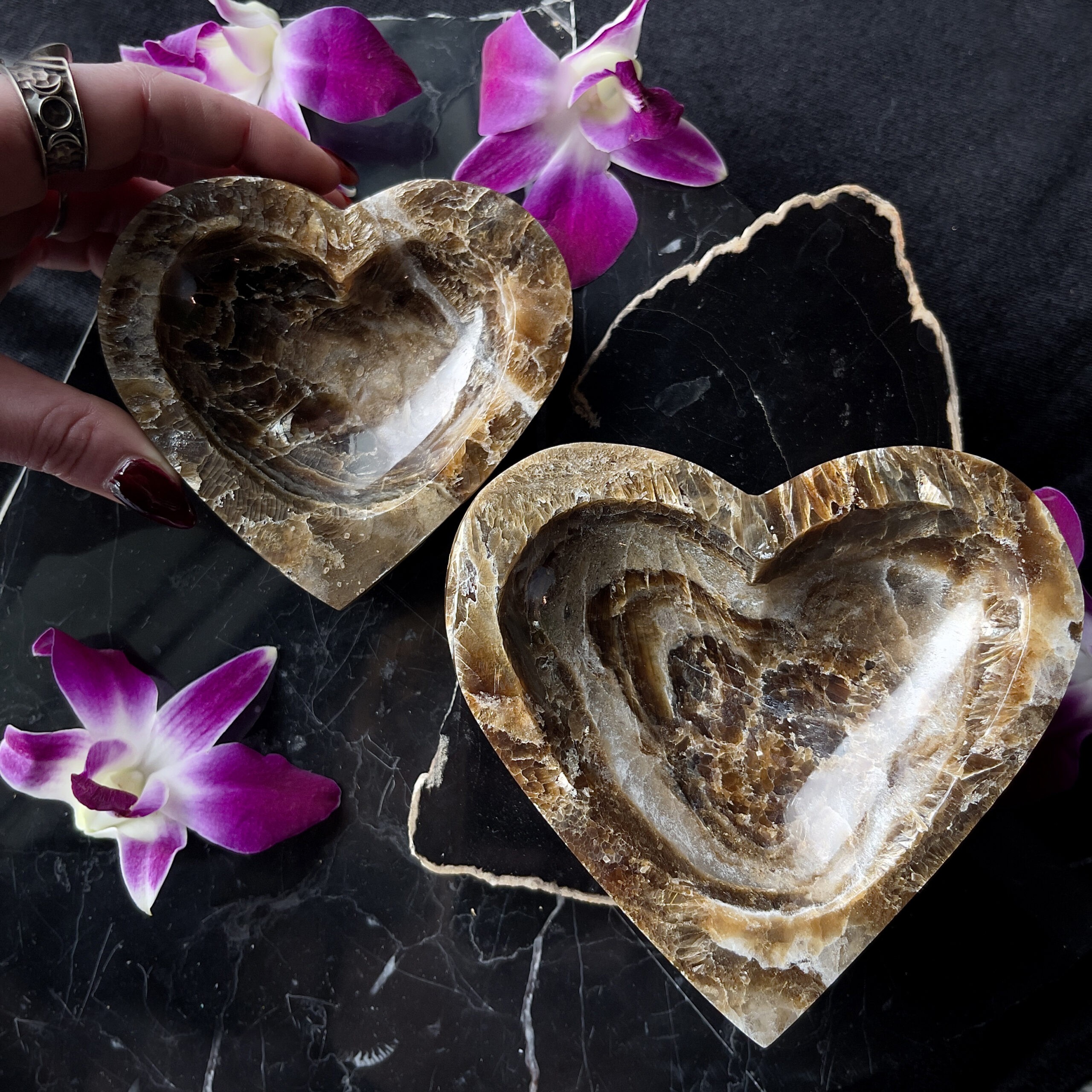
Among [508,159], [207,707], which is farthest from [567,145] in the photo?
[207,707]

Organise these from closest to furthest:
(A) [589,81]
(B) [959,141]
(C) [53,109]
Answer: (C) [53,109]
(A) [589,81]
(B) [959,141]

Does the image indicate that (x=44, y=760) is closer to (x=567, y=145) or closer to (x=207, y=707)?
(x=207, y=707)

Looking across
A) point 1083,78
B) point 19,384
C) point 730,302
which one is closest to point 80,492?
point 19,384

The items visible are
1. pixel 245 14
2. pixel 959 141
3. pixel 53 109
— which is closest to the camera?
pixel 53 109

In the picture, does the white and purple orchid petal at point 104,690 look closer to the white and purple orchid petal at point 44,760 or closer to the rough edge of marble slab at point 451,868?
the white and purple orchid petal at point 44,760

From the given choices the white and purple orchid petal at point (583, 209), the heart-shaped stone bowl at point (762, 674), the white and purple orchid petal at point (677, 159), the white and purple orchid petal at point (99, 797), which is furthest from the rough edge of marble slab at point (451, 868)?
the white and purple orchid petal at point (677, 159)

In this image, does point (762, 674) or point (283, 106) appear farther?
point (283, 106)

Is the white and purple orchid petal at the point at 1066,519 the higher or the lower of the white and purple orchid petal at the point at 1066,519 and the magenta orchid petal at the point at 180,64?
the higher

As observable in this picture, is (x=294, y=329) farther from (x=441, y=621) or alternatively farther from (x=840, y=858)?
(x=840, y=858)
